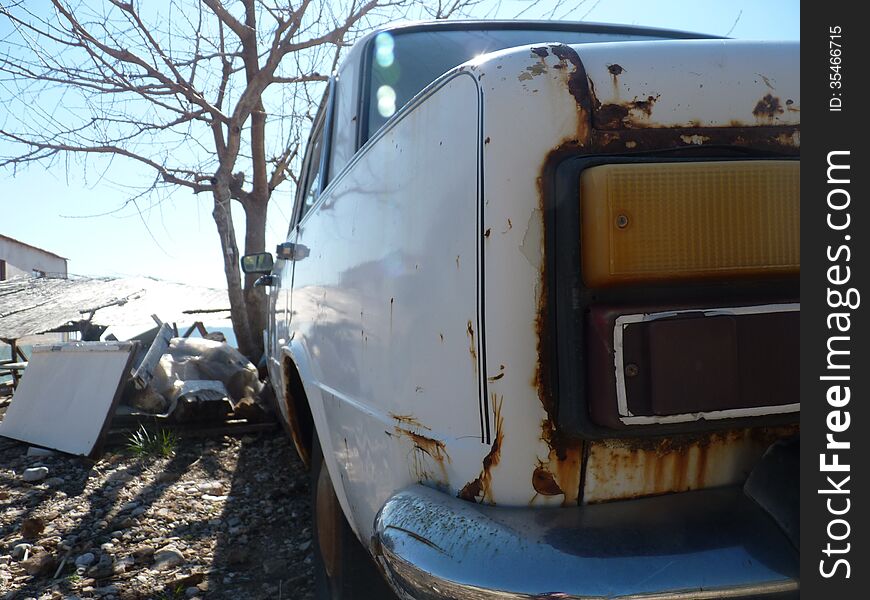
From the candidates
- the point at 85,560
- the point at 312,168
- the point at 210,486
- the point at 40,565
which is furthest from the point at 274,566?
the point at 312,168

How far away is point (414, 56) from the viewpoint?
2090 millimetres

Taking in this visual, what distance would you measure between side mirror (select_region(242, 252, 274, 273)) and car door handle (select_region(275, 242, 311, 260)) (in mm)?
666

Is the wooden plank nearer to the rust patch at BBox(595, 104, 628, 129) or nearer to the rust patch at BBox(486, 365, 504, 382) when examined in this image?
the rust patch at BBox(486, 365, 504, 382)

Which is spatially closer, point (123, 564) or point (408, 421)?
point (408, 421)

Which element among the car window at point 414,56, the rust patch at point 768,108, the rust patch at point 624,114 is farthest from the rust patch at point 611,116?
the car window at point 414,56

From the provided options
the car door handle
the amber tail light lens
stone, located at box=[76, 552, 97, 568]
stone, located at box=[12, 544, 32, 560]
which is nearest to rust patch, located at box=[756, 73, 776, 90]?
the amber tail light lens

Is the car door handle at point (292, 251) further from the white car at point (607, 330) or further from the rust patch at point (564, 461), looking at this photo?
the rust patch at point (564, 461)

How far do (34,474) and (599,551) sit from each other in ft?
14.7

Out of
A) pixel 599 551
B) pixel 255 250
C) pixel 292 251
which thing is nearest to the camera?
pixel 599 551

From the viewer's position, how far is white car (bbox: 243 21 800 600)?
3.17ft

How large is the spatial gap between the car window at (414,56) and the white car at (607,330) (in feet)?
2.66

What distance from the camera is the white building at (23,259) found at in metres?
27.9

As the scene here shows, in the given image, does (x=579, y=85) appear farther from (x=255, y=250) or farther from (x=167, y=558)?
(x=255, y=250)

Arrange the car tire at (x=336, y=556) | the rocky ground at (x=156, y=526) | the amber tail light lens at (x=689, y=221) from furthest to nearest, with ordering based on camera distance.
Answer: the rocky ground at (x=156, y=526)
the car tire at (x=336, y=556)
the amber tail light lens at (x=689, y=221)
